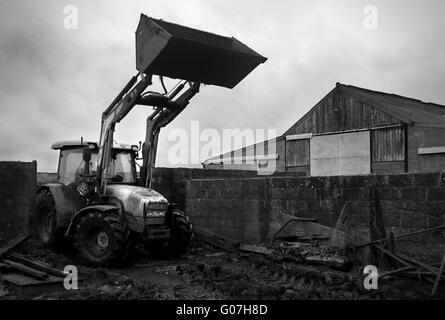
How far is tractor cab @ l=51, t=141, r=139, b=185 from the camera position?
854 centimetres

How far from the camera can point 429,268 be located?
5.76 metres

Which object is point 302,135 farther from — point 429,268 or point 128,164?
point 429,268

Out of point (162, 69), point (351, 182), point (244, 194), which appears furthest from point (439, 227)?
point (162, 69)

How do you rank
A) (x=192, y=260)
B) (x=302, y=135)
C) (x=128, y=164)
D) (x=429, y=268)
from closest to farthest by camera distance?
(x=429, y=268)
(x=192, y=260)
(x=128, y=164)
(x=302, y=135)

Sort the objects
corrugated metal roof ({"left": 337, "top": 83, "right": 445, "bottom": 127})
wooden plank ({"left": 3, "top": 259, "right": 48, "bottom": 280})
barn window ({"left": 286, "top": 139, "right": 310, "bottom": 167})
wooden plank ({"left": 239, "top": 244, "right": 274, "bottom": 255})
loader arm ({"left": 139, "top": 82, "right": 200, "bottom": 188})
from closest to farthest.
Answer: wooden plank ({"left": 3, "top": 259, "right": 48, "bottom": 280}) → wooden plank ({"left": 239, "top": 244, "right": 274, "bottom": 255}) → loader arm ({"left": 139, "top": 82, "right": 200, "bottom": 188}) → corrugated metal roof ({"left": 337, "top": 83, "right": 445, "bottom": 127}) → barn window ({"left": 286, "top": 139, "right": 310, "bottom": 167})

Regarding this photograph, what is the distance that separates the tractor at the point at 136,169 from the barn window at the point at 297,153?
1921 cm

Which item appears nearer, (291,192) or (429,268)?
(429,268)

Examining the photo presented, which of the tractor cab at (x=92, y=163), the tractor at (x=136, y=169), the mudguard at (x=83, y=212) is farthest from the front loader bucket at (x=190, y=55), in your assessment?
the mudguard at (x=83, y=212)

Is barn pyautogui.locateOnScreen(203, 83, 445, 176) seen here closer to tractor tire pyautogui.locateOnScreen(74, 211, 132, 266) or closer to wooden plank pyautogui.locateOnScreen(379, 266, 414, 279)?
wooden plank pyautogui.locateOnScreen(379, 266, 414, 279)

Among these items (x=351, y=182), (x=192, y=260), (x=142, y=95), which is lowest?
(x=192, y=260)

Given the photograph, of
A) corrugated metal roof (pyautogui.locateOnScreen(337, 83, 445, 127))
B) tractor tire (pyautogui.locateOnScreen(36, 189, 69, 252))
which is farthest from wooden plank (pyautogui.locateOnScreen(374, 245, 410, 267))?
corrugated metal roof (pyautogui.locateOnScreen(337, 83, 445, 127))

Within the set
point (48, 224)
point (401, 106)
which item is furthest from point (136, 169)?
point (401, 106)

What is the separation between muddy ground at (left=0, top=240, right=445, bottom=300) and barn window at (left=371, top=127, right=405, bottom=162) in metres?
17.2
